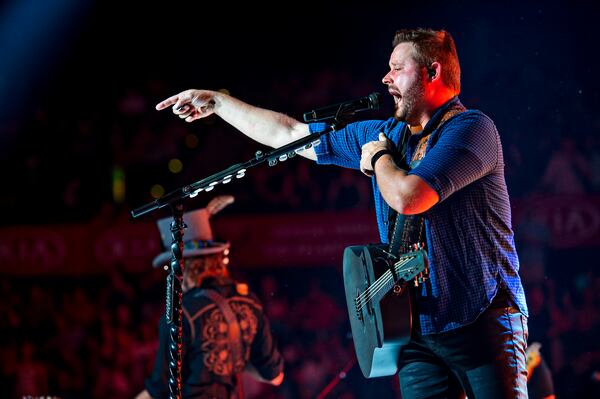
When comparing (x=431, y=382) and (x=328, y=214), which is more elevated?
(x=328, y=214)

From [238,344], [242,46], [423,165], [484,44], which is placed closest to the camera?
[423,165]

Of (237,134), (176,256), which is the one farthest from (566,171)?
(176,256)

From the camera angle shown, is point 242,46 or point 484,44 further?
point 242,46

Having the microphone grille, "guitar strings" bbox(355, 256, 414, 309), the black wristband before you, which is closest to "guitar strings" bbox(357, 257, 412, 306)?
"guitar strings" bbox(355, 256, 414, 309)

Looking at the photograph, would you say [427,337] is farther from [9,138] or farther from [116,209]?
[9,138]

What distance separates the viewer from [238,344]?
390 centimetres

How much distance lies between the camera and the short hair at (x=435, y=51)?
7.59ft

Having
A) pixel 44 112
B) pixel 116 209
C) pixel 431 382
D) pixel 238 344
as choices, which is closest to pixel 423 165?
pixel 431 382

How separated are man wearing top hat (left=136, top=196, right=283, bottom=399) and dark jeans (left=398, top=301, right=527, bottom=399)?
1913mm

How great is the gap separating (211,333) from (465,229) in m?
2.14

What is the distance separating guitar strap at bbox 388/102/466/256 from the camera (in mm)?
2086

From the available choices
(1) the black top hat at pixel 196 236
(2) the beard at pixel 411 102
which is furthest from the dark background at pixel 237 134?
(2) the beard at pixel 411 102

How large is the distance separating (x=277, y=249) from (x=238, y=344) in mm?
2364

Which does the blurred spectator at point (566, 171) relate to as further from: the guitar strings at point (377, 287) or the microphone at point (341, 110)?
the microphone at point (341, 110)
